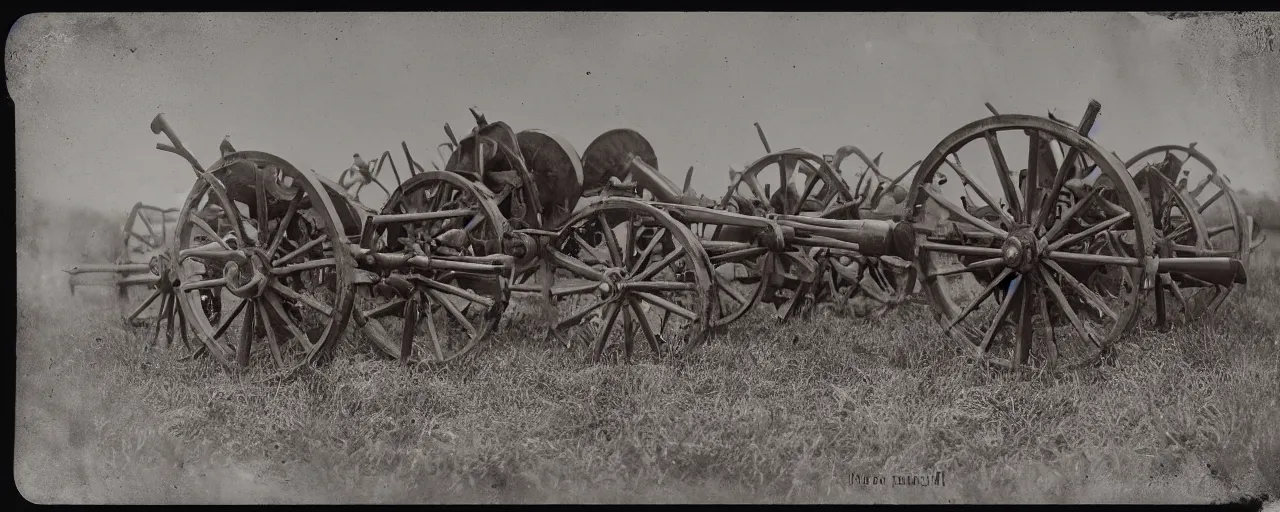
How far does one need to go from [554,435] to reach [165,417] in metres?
2.39

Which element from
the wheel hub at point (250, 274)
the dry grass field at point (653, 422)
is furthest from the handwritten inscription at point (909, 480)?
the wheel hub at point (250, 274)

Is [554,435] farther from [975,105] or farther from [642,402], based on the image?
[975,105]

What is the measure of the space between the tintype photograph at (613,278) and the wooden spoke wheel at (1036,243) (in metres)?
0.02

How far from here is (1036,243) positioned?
574cm

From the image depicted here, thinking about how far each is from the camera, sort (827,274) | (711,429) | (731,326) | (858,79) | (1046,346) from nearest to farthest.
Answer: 1. (711,429)
2. (1046,346)
3. (858,79)
4. (731,326)
5. (827,274)

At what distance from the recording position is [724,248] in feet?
25.2

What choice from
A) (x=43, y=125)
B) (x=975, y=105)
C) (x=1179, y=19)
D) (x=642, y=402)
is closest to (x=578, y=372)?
(x=642, y=402)

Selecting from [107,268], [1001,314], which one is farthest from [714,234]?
[107,268]

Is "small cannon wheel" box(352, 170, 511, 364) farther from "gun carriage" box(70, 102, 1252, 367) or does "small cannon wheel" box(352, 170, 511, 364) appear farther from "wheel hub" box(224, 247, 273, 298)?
"wheel hub" box(224, 247, 273, 298)

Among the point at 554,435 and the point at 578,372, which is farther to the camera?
the point at 578,372

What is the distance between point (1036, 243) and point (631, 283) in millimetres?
2489

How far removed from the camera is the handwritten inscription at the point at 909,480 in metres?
5.11

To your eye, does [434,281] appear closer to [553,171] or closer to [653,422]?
[553,171]

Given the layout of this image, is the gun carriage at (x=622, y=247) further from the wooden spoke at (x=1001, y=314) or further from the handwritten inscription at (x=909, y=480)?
the handwritten inscription at (x=909, y=480)
